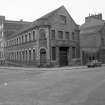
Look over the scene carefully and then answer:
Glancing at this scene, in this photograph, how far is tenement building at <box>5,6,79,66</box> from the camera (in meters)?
32.5

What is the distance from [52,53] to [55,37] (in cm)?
330

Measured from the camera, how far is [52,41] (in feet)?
107

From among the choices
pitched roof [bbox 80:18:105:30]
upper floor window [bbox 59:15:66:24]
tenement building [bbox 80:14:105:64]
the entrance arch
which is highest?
pitched roof [bbox 80:18:105:30]

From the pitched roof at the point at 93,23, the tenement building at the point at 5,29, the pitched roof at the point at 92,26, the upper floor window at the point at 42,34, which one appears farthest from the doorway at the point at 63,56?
the tenement building at the point at 5,29

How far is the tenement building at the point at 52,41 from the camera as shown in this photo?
32500 millimetres

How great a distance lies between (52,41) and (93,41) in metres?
15.4

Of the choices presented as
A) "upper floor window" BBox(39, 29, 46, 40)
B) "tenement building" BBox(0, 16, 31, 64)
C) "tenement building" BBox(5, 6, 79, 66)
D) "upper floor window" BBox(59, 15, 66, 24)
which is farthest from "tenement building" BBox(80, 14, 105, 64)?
"tenement building" BBox(0, 16, 31, 64)

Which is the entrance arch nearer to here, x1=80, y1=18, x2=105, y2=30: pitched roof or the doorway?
the doorway

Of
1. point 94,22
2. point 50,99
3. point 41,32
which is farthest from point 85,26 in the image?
point 50,99

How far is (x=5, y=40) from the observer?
5534 cm

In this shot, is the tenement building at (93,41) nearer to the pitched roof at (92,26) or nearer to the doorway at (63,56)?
the pitched roof at (92,26)

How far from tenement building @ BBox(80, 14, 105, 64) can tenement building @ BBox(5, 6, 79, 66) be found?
16.3 feet

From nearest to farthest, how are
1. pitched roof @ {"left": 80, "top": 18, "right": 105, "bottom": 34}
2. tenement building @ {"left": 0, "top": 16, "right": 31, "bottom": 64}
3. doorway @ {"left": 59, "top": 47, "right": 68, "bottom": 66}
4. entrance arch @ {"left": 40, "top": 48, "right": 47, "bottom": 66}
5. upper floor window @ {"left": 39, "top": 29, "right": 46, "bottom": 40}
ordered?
entrance arch @ {"left": 40, "top": 48, "right": 47, "bottom": 66}
upper floor window @ {"left": 39, "top": 29, "right": 46, "bottom": 40}
doorway @ {"left": 59, "top": 47, "right": 68, "bottom": 66}
pitched roof @ {"left": 80, "top": 18, "right": 105, "bottom": 34}
tenement building @ {"left": 0, "top": 16, "right": 31, "bottom": 64}

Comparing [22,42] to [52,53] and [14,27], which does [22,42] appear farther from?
[14,27]
